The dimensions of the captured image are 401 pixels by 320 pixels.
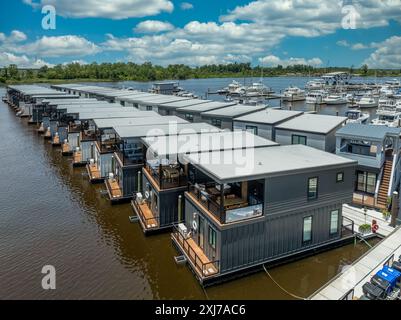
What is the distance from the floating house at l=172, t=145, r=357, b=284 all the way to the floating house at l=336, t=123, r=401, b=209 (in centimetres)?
534

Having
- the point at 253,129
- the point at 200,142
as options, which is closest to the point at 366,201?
the point at 200,142

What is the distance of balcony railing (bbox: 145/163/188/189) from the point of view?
18812 mm

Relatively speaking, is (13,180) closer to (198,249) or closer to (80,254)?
(80,254)

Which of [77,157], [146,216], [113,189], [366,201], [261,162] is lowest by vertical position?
[146,216]

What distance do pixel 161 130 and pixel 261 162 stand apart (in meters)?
12.0

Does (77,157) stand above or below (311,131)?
below

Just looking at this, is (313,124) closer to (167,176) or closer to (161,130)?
(161,130)

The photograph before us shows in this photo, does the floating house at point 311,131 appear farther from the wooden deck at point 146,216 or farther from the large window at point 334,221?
the wooden deck at point 146,216

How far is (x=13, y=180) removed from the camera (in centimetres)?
2872

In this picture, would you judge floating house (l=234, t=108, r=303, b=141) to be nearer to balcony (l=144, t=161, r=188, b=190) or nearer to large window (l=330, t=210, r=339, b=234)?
balcony (l=144, t=161, r=188, b=190)

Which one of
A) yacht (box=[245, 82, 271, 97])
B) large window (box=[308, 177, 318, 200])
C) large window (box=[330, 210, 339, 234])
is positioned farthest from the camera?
yacht (box=[245, 82, 271, 97])

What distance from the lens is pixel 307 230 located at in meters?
16.0

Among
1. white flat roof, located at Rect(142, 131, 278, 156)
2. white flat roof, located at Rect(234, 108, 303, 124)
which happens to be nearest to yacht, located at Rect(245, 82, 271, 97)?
white flat roof, located at Rect(234, 108, 303, 124)

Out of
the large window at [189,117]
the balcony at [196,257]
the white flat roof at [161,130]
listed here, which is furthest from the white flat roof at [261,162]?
the large window at [189,117]
